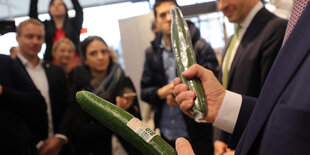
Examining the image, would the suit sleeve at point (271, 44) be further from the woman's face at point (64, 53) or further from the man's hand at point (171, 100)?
the woman's face at point (64, 53)

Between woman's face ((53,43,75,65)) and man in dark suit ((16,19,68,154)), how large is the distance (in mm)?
20

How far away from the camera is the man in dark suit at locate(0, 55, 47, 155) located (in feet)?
1.69

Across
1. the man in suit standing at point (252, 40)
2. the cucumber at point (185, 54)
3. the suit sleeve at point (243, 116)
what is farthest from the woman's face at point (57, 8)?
the suit sleeve at point (243, 116)

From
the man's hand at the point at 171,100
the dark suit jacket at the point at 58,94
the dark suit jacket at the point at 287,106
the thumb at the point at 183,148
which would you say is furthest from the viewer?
the man's hand at the point at 171,100

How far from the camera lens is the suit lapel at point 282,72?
0.32m

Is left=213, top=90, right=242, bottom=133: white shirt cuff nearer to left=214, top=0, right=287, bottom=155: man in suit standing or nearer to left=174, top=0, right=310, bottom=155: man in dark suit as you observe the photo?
left=214, top=0, right=287, bottom=155: man in suit standing

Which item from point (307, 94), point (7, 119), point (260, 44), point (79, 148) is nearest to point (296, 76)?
point (307, 94)

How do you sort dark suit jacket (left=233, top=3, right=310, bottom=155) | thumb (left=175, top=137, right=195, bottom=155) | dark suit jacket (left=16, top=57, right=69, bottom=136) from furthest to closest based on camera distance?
dark suit jacket (left=16, top=57, right=69, bottom=136)
thumb (left=175, top=137, right=195, bottom=155)
dark suit jacket (left=233, top=3, right=310, bottom=155)

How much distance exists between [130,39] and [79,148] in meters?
0.30

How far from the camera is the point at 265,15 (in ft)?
1.90

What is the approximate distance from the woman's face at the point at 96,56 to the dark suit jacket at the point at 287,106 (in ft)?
0.90

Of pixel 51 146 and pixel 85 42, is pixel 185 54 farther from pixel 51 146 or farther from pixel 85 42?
pixel 51 146

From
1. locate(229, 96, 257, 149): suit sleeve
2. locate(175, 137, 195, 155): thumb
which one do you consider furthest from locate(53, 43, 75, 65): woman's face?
locate(229, 96, 257, 149): suit sleeve

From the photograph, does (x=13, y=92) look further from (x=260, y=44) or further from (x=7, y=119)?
(x=260, y=44)
